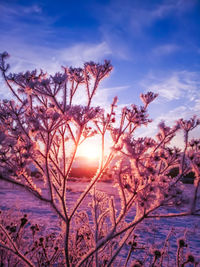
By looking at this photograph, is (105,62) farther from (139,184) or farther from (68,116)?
(139,184)

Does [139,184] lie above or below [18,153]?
below

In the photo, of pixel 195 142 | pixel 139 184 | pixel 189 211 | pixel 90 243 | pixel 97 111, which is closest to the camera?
pixel 189 211

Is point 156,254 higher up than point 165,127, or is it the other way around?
point 165,127

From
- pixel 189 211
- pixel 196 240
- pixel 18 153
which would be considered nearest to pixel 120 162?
pixel 189 211

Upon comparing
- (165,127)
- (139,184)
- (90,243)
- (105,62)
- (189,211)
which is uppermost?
(105,62)

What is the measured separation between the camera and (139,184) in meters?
1.79

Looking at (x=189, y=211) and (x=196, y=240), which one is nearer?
(x=189, y=211)

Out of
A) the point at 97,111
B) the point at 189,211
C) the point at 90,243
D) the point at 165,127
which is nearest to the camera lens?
the point at 189,211

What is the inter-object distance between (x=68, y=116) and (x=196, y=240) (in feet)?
22.8

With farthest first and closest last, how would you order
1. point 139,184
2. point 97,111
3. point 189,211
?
1. point 97,111
2. point 139,184
3. point 189,211

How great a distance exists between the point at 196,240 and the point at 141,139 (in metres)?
6.59

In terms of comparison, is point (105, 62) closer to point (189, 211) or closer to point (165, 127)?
point (165, 127)

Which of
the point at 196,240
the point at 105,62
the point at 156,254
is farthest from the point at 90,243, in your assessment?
the point at 196,240

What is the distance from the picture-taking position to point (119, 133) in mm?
2426
